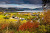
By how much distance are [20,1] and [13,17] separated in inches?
18.1

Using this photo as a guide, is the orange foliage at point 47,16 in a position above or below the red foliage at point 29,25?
above

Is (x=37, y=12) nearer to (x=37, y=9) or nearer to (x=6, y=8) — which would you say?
(x=37, y=9)

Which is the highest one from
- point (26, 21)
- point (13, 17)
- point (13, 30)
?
point (13, 17)

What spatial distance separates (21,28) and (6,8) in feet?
2.13

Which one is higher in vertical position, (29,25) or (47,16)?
(47,16)

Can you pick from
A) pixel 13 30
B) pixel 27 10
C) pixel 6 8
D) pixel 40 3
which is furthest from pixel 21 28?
pixel 40 3

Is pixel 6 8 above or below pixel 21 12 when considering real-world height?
above

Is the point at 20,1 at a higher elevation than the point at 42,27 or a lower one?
higher

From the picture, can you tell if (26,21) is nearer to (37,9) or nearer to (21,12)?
(21,12)

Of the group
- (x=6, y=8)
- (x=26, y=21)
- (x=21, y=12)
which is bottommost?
(x=26, y=21)

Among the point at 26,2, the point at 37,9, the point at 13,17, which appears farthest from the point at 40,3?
the point at 13,17

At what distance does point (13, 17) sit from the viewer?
184 cm

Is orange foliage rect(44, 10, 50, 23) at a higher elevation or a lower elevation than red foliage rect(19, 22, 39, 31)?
higher

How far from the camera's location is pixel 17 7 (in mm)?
1854
